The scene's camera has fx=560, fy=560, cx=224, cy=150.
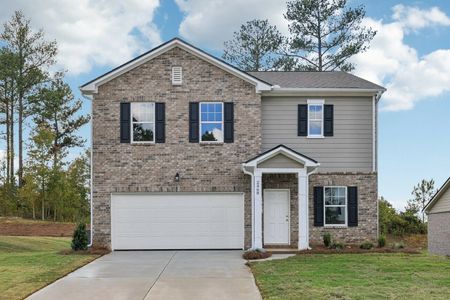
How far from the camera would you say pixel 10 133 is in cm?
3772

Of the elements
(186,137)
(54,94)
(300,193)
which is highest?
(54,94)

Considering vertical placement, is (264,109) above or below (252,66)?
below

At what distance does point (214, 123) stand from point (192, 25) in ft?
25.7

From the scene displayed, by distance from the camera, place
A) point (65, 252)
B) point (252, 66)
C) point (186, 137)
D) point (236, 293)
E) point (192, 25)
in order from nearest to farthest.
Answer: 1. point (236, 293)
2. point (65, 252)
3. point (186, 137)
4. point (192, 25)
5. point (252, 66)

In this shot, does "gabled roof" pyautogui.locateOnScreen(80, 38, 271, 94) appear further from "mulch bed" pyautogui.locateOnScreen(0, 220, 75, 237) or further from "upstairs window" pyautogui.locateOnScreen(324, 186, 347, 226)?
"mulch bed" pyautogui.locateOnScreen(0, 220, 75, 237)

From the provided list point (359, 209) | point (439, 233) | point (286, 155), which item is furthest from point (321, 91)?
point (439, 233)

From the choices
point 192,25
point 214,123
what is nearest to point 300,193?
point 214,123

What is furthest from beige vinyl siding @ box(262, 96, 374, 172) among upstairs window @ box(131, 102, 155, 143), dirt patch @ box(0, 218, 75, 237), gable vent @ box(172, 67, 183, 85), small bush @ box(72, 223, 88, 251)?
dirt patch @ box(0, 218, 75, 237)

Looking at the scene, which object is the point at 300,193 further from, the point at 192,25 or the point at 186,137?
the point at 192,25

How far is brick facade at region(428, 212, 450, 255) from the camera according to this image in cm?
2422

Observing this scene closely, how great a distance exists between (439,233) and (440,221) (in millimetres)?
573

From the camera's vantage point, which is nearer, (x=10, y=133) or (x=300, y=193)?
(x=300, y=193)

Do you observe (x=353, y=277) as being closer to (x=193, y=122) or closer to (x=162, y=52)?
(x=193, y=122)

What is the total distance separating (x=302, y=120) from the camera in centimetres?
2067
